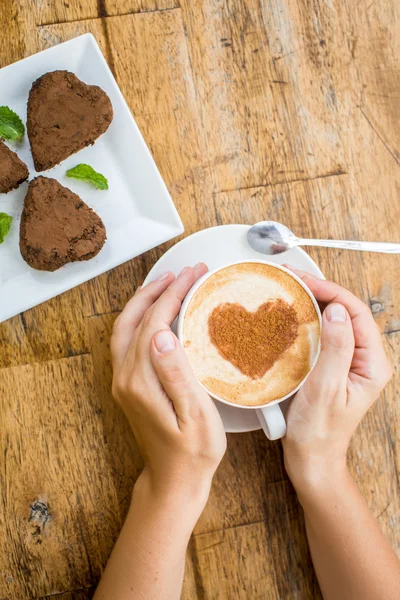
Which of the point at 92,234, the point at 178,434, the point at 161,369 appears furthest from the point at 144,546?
the point at 92,234

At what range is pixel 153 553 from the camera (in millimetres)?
1350

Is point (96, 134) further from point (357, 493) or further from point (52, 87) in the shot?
point (357, 493)

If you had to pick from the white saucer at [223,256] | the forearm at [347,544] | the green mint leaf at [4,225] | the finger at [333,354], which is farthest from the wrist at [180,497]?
the green mint leaf at [4,225]

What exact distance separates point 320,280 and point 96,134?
70 cm

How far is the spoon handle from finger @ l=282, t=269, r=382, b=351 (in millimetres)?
122

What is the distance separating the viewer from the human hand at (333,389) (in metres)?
1.28

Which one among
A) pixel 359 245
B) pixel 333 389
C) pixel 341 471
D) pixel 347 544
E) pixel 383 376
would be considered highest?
pixel 359 245

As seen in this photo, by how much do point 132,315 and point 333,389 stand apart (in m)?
0.53

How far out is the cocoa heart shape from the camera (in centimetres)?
126

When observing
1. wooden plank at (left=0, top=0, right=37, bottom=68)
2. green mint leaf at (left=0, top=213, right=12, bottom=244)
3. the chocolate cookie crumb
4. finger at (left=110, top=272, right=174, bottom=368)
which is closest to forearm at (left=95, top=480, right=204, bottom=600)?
finger at (left=110, top=272, right=174, bottom=368)

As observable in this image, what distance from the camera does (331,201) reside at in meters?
1.60

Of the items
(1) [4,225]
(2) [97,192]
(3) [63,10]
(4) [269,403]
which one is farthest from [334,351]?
(3) [63,10]

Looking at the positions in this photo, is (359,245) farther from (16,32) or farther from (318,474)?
(16,32)

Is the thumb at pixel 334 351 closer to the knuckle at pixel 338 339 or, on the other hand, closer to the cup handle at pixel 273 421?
the knuckle at pixel 338 339
